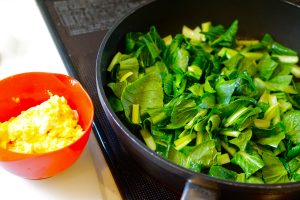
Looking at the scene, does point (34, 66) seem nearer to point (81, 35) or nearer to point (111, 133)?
point (81, 35)

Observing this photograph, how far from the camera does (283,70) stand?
3.53ft

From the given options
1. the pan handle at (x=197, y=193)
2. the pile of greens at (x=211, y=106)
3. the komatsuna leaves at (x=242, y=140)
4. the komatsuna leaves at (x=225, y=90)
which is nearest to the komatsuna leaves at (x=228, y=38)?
the pile of greens at (x=211, y=106)

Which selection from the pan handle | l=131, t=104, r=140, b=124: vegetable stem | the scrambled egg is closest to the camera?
the pan handle

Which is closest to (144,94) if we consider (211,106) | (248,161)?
(211,106)

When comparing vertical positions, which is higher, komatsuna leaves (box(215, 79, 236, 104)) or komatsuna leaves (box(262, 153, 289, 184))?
komatsuna leaves (box(215, 79, 236, 104))

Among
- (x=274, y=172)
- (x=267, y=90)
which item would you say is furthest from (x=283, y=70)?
(x=274, y=172)

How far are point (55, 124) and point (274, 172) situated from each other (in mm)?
480

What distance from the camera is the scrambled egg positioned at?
2.45ft

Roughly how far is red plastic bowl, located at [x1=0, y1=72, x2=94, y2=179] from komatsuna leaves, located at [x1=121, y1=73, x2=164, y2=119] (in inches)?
3.8

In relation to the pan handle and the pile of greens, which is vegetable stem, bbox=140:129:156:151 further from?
the pan handle

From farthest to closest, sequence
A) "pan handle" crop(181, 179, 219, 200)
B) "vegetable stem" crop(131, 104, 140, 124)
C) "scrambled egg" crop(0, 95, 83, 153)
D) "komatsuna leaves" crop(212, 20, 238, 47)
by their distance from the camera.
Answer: "komatsuna leaves" crop(212, 20, 238, 47)
"vegetable stem" crop(131, 104, 140, 124)
"scrambled egg" crop(0, 95, 83, 153)
"pan handle" crop(181, 179, 219, 200)

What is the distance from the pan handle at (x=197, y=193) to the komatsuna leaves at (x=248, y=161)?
0.16 meters

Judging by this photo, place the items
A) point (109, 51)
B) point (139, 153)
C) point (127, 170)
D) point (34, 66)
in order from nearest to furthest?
1. point (139, 153)
2. point (127, 170)
3. point (109, 51)
4. point (34, 66)

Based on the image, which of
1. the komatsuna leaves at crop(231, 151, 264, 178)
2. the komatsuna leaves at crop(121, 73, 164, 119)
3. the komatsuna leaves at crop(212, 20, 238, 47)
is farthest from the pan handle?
the komatsuna leaves at crop(212, 20, 238, 47)
